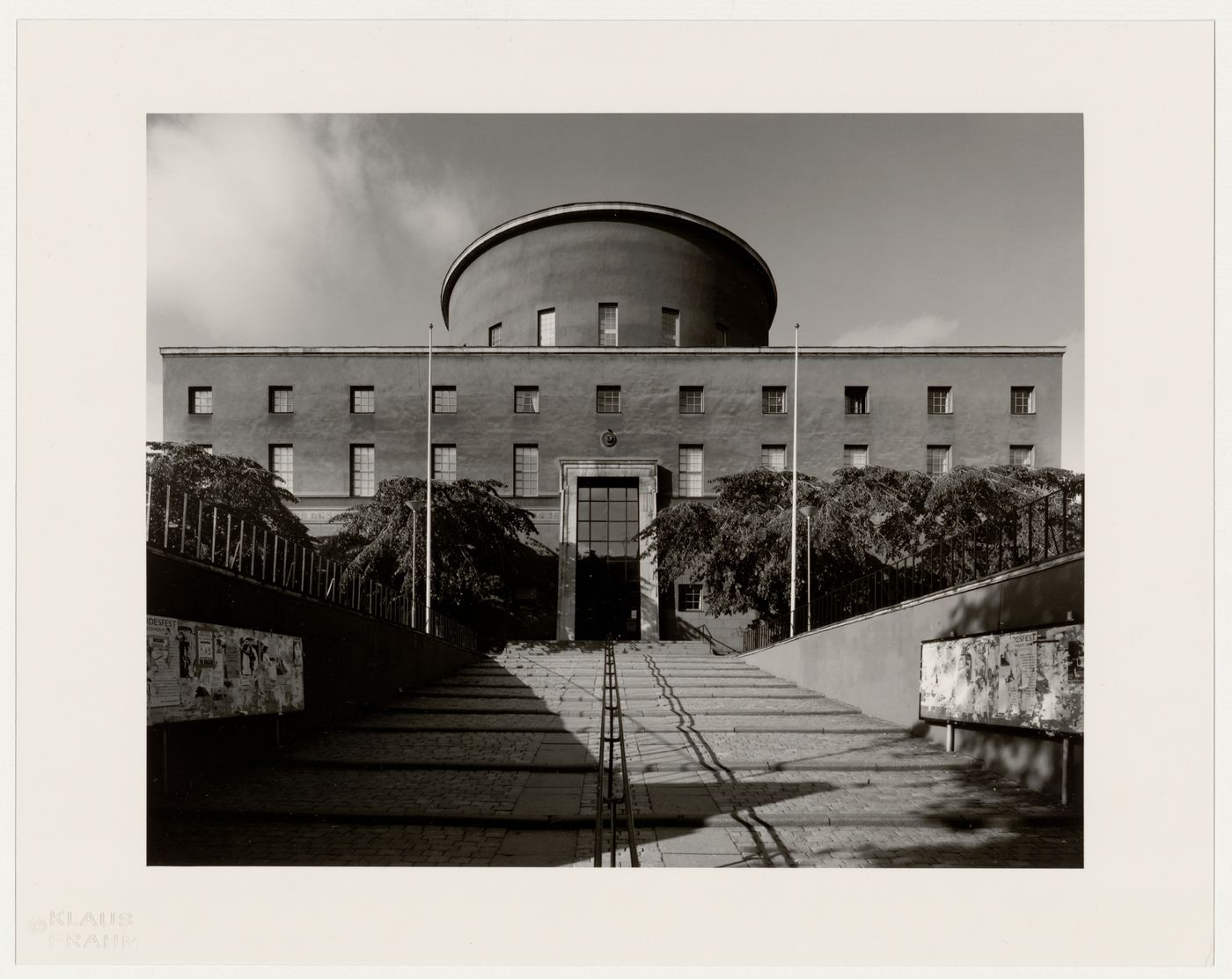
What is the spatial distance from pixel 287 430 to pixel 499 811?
30.6 metres

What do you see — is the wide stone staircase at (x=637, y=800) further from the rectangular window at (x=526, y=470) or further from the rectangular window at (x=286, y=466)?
the rectangular window at (x=286, y=466)

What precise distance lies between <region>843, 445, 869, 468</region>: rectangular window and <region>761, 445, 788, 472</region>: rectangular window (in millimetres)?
2486

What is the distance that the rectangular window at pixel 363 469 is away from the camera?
34.9m

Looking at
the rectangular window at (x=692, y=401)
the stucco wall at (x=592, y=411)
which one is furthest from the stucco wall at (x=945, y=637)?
the rectangular window at (x=692, y=401)

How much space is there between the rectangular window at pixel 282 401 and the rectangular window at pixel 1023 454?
3046 centimetres

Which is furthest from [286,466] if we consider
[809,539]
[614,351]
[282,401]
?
[809,539]

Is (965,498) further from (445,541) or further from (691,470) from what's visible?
(445,541)

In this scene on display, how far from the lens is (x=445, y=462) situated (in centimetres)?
3544

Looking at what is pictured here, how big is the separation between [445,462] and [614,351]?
8.74 meters

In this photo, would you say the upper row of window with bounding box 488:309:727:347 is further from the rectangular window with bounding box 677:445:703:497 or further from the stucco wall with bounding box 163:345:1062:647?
the rectangular window with bounding box 677:445:703:497
